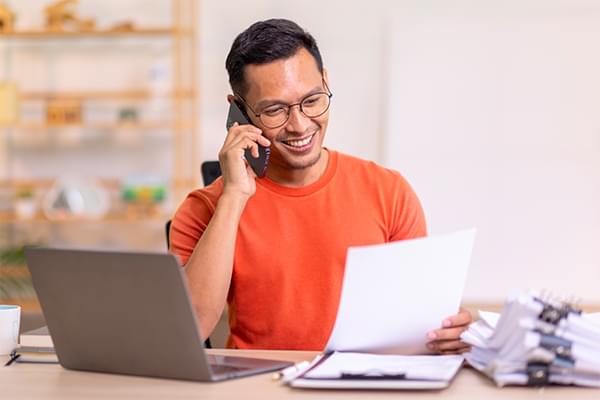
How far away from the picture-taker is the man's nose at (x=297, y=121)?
2.16m

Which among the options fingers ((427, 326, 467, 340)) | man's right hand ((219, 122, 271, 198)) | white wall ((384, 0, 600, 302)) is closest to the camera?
fingers ((427, 326, 467, 340))

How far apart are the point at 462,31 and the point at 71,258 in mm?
3714

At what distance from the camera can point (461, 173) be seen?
16.3ft

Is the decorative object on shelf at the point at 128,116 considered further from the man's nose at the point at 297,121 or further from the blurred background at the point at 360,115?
the man's nose at the point at 297,121

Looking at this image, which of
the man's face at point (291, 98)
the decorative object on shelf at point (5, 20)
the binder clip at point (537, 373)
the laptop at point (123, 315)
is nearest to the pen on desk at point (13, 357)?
the laptop at point (123, 315)

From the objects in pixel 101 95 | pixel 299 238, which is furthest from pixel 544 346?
pixel 101 95

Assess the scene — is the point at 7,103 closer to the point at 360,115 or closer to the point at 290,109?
the point at 360,115

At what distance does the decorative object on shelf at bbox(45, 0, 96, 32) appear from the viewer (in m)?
5.10

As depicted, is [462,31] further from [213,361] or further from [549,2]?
[213,361]

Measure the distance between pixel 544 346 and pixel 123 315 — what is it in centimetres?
63

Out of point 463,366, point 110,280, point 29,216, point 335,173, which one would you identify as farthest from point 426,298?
point 29,216

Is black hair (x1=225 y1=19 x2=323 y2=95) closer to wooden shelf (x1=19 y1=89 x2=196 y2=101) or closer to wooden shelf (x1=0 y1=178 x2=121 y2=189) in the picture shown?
wooden shelf (x1=19 y1=89 x2=196 y2=101)

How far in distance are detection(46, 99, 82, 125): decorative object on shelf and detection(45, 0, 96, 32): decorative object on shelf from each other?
0.37 m

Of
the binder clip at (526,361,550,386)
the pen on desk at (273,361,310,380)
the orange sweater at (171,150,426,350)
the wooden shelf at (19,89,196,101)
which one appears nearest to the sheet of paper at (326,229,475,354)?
the pen on desk at (273,361,310,380)
